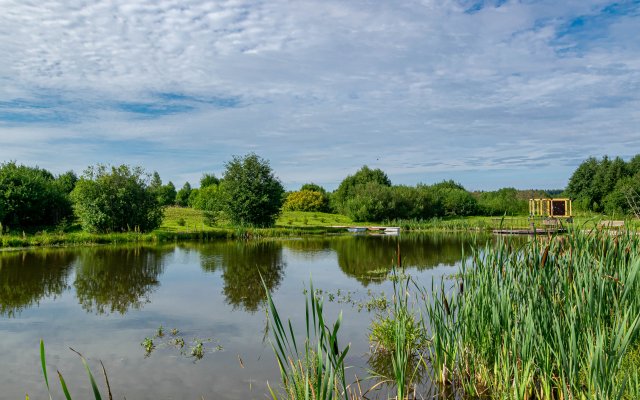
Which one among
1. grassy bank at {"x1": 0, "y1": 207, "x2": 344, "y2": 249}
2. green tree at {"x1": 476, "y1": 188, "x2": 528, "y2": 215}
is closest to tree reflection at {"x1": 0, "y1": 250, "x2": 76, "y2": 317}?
grassy bank at {"x1": 0, "y1": 207, "x2": 344, "y2": 249}

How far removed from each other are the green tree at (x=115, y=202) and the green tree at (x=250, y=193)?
620 cm

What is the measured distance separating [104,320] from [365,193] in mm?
39356

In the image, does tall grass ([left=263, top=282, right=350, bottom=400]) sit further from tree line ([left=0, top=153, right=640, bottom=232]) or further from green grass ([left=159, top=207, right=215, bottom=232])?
green grass ([left=159, top=207, right=215, bottom=232])

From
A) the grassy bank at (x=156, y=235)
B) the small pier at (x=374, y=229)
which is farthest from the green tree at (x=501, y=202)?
the grassy bank at (x=156, y=235)

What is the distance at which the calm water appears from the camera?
7.21 metres

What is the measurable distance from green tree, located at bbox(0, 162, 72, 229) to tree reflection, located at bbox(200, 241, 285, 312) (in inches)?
500

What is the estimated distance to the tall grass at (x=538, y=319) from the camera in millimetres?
4301

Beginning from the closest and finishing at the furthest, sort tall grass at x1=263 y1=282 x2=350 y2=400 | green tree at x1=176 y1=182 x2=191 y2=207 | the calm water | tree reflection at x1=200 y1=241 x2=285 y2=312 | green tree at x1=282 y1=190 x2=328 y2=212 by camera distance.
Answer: tall grass at x1=263 y1=282 x2=350 y2=400
the calm water
tree reflection at x1=200 y1=241 x2=285 y2=312
green tree at x1=282 y1=190 x2=328 y2=212
green tree at x1=176 y1=182 x2=191 y2=207

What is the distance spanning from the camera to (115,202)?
29.5 meters

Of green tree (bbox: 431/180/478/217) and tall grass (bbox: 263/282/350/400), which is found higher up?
green tree (bbox: 431/180/478/217)

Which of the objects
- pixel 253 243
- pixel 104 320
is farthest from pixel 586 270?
pixel 253 243

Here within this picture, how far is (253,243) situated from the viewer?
28.5 m

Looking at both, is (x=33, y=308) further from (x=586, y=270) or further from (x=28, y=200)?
(x=28, y=200)

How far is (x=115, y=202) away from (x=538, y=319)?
28.7 metres
